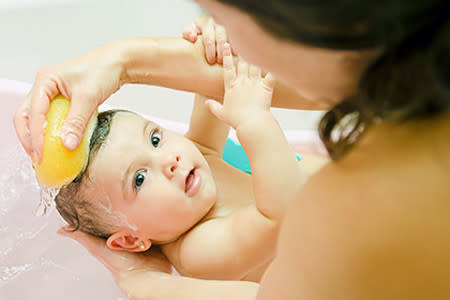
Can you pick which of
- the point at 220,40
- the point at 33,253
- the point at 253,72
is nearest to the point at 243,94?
the point at 253,72

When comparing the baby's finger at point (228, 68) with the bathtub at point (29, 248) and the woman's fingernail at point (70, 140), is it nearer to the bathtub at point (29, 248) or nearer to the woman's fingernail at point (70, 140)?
the woman's fingernail at point (70, 140)

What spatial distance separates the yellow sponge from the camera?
91 centimetres

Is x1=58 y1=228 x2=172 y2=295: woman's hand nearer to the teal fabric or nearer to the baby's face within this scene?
the baby's face

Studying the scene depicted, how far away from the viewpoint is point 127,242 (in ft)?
3.76

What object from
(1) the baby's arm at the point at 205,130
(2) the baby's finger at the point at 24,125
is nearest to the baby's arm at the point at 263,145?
(1) the baby's arm at the point at 205,130

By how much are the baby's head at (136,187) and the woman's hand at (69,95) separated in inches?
4.0

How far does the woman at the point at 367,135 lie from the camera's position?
0.36 metres

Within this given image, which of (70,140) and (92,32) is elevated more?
(70,140)

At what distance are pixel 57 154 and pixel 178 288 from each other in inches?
13.5

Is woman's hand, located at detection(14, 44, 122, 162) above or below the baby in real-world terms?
above

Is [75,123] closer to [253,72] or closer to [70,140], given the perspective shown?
[70,140]

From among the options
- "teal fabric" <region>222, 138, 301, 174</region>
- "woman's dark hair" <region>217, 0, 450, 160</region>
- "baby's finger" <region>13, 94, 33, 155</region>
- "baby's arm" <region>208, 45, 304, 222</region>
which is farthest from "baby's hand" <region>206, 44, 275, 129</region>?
"woman's dark hair" <region>217, 0, 450, 160</region>

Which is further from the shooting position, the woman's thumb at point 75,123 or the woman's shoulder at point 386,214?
the woman's thumb at point 75,123

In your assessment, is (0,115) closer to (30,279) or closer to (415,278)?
(30,279)
